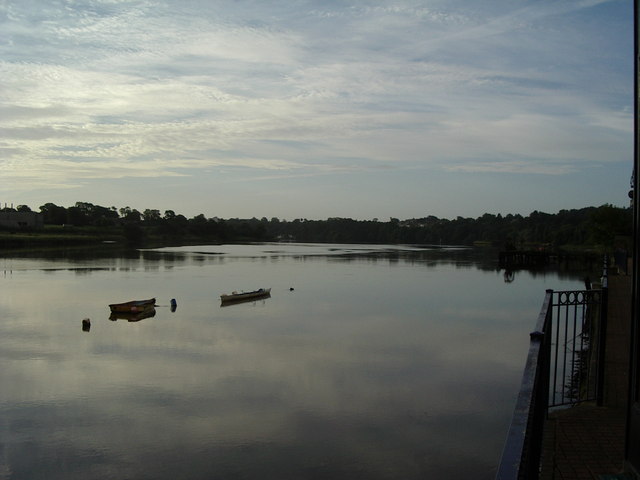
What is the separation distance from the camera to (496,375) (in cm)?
1888

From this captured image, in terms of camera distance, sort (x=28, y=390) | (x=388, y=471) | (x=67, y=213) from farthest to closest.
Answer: (x=67, y=213) < (x=28, y=390) < (x=388, y=471)

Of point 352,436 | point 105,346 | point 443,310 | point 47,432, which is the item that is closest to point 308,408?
point 352,436

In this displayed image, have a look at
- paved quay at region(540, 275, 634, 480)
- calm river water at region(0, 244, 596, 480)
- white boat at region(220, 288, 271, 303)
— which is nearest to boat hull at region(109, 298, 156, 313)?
calm river water at region(0, 244, 596, 480)

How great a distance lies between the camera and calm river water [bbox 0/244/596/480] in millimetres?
12094

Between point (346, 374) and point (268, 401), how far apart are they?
12.7ft

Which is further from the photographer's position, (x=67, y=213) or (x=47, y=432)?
(x=67, y=213)

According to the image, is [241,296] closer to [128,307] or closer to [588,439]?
[128,307]

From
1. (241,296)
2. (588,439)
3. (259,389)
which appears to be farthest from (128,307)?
(588,439)

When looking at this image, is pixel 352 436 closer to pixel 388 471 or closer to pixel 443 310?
pixel 388 471

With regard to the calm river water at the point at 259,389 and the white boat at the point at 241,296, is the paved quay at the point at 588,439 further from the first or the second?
the white boat at the point at 241,296

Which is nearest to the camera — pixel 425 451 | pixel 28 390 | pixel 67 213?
pixel 425 451

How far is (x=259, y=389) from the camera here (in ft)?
56.5

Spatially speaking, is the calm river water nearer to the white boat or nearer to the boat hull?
the boat hull

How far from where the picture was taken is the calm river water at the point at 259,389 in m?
12.1
